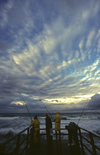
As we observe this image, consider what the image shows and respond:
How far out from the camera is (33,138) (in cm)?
530

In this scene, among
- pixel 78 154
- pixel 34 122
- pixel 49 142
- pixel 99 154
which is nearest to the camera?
A: pixel 78 154

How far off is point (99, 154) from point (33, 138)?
19.0 ft

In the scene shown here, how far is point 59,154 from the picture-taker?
4598 millimetres

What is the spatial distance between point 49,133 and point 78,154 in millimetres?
1727

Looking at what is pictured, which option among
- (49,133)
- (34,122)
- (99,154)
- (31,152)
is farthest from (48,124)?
(99,154)

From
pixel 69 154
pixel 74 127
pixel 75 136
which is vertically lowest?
pixel 69 154

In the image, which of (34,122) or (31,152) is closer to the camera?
(31,152)

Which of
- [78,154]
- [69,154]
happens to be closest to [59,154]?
[69,154]

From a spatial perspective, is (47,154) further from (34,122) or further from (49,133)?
(34,122)

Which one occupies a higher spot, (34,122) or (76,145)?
(34,122)

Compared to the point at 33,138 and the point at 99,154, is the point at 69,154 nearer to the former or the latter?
the point at 33,138

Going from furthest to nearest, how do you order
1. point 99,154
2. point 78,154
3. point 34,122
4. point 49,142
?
point 99,154
point 34,122
point 49,142
point 78,154

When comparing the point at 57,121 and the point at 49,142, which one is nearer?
the point at 49,142

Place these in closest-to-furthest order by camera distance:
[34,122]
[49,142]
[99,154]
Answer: [49,142], [34,122], [99,154]
